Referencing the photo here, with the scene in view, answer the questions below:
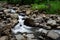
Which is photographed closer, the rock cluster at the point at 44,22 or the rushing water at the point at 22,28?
the rushing water at the point at 22,28

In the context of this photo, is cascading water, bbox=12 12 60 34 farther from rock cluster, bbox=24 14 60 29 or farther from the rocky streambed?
rock cluster, bbox=24 14 60 29

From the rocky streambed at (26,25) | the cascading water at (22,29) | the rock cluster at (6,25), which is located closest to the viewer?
the rock cluster at (6,25)

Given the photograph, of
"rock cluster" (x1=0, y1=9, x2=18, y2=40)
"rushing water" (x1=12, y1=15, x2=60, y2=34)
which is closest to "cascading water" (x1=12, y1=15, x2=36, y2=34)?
"rushing water" (x1=12, y1=15, x2=60, y2=34)

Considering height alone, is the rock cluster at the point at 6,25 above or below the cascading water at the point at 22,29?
above

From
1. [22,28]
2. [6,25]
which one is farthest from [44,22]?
[6,25]

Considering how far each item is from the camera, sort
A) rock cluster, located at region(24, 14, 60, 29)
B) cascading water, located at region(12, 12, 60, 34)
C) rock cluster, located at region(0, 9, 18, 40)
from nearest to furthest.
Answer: rock cluster, located at region(0, 9, 18, 40) → cascading water, located at region(12, 12, 60, 34) → rock cluster, located at region(24, 14, 60, 29)

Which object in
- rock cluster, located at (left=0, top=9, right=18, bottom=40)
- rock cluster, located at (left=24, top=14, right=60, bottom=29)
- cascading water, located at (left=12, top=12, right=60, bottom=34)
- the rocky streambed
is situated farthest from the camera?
rock cluster, located at (left=24, top=14, right=60, bottom=29)

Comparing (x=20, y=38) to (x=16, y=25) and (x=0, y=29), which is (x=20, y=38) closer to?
(x=0, y=29)

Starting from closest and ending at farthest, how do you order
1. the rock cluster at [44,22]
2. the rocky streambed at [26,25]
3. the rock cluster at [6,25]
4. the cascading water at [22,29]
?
the rock cluster at [6,25] → the rocky streambed at [26,25] → the cascading water at [22,29] → the rock cluster at [44,22]

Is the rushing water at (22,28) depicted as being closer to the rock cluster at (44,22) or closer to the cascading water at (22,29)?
the cascading water at (22,29)

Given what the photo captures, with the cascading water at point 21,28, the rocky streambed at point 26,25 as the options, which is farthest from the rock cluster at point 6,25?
the cascading water at point 21,28

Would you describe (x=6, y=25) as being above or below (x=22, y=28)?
above

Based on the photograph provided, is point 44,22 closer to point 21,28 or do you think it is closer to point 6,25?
point 21,28

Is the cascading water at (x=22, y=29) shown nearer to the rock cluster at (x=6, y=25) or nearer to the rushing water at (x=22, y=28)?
the rushing water at (x=22, y=28)
